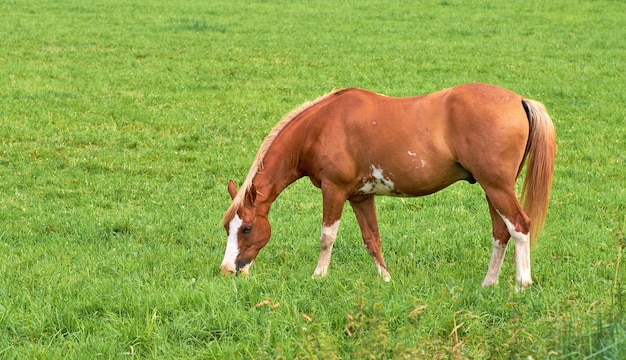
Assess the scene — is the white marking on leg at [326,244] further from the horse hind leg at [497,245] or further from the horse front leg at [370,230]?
the horse hind leg at [497,245]

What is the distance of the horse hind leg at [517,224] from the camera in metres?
7.16

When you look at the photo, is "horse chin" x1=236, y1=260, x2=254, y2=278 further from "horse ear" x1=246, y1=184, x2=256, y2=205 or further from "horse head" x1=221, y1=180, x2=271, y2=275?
"horse ear" x1=246, y1=184, x2=256, y2=205

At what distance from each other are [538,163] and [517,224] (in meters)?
0.61

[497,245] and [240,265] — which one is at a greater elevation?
[497,245]

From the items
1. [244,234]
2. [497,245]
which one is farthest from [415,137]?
[244,234]

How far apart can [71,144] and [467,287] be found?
29.0ft

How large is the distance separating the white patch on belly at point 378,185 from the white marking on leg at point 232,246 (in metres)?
1.18

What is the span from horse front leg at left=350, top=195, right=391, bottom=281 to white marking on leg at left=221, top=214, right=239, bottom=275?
119 cm

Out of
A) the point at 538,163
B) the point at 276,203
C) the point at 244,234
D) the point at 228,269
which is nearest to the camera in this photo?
the point at 538,163

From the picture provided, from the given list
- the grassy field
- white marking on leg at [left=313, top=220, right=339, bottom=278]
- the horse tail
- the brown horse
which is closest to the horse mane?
the brown horse

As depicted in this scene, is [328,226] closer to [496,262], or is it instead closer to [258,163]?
[258,163]

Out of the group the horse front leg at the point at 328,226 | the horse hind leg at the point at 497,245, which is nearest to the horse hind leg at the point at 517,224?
the horse hind leg at the point at 497,245

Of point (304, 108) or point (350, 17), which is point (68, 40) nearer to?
point (350, 17)

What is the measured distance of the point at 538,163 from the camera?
7.39 meters
